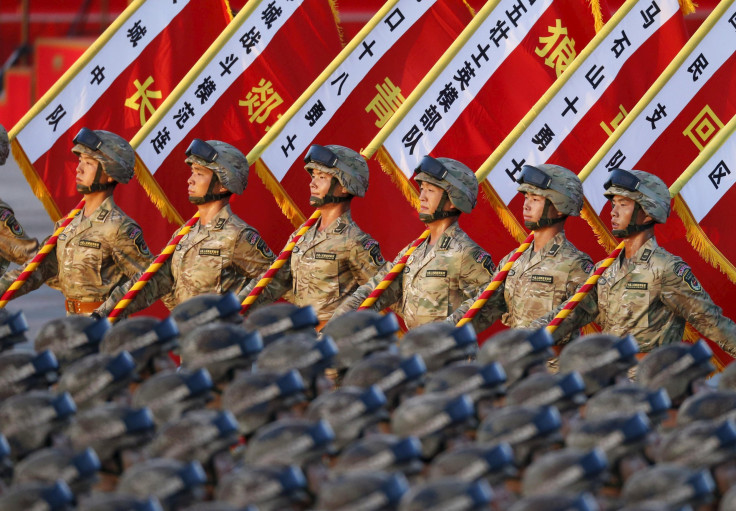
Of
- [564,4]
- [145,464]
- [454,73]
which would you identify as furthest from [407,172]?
[145,464]

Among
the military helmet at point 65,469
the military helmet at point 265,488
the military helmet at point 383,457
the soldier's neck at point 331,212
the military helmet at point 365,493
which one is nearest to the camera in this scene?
the military helmet at point 365,493

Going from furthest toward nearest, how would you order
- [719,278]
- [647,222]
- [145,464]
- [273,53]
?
[273,53]
[719,278]
[647,222]
[145,464]

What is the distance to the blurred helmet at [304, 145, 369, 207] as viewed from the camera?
10055 mm

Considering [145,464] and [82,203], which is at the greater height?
[82,203]

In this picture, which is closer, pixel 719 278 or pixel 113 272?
pixel 719 278

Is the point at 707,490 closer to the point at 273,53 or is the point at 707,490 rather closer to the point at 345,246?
the point at 345,246

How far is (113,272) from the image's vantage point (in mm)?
10594

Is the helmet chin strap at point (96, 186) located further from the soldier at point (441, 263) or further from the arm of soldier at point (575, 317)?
the arm of soldier at point (575, 317)

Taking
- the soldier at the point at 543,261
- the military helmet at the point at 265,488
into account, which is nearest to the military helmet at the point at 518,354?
the military helmet at the point at 265,488

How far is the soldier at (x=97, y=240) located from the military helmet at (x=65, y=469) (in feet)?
15.0

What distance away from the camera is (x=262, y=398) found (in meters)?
6.30

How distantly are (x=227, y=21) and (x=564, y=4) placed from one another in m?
2.14

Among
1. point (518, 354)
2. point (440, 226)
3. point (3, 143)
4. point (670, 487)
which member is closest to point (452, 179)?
point (440, 226)

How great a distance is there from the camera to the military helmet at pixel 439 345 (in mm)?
6945
